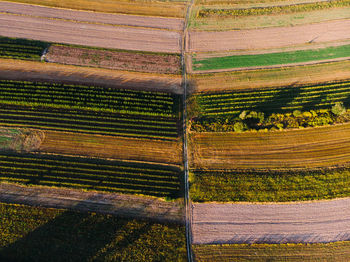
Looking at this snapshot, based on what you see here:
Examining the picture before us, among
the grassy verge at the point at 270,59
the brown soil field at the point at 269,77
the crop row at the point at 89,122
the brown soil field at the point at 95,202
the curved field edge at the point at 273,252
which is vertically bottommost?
the curved field edge at the point at 273,252

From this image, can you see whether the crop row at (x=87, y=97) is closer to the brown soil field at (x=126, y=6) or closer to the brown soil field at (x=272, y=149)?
the brown soil field at (x=272, y=149)

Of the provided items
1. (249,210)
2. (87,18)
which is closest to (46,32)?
(87,18)

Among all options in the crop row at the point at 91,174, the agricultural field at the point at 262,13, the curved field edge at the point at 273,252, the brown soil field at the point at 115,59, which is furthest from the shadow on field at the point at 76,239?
the agricultural field at the point at 262,13

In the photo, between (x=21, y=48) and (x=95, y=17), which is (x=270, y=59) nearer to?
(x=95, y=17)

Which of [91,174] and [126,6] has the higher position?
[126,6]

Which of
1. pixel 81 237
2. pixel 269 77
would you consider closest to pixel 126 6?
pixel 269 77

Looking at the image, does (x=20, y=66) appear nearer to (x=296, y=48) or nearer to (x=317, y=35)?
(x=296, y=48)
